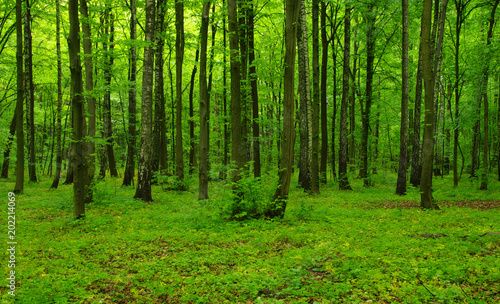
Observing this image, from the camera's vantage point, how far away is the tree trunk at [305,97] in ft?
44.4

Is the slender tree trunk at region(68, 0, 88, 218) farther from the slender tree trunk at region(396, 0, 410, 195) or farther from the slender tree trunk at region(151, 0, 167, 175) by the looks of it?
the slender tree trunk at region(396, 0, 410, 195)

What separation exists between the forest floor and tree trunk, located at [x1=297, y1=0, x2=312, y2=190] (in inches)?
193

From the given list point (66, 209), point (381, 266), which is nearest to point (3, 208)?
point (66, 209)

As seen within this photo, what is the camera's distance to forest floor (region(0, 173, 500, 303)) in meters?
3.91

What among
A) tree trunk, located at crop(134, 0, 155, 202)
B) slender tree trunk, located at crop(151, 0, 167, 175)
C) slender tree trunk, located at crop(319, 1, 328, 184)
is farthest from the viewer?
slender tree trunk, located at crop(319, 1, 328, 184)

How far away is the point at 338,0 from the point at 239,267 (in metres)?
16.7

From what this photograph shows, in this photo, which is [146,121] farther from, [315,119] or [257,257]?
[315,119]

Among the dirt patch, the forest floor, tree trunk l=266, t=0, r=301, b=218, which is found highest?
tree trunk l=266, t=0, r=301, b=218

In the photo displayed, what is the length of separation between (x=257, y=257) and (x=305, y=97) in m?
10.0

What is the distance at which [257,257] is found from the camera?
5457 mm

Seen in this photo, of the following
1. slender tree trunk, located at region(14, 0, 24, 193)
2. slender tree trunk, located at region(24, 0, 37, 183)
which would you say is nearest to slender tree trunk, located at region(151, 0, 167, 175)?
slender tree trunk, located at region(14, 0, 24, 193)

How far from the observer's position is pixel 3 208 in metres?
9.48

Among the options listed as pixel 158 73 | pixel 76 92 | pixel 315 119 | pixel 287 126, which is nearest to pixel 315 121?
→ pixel 315 119

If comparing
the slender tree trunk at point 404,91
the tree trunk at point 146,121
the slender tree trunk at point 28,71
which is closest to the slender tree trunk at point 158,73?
the tree trunk at point 146,121
